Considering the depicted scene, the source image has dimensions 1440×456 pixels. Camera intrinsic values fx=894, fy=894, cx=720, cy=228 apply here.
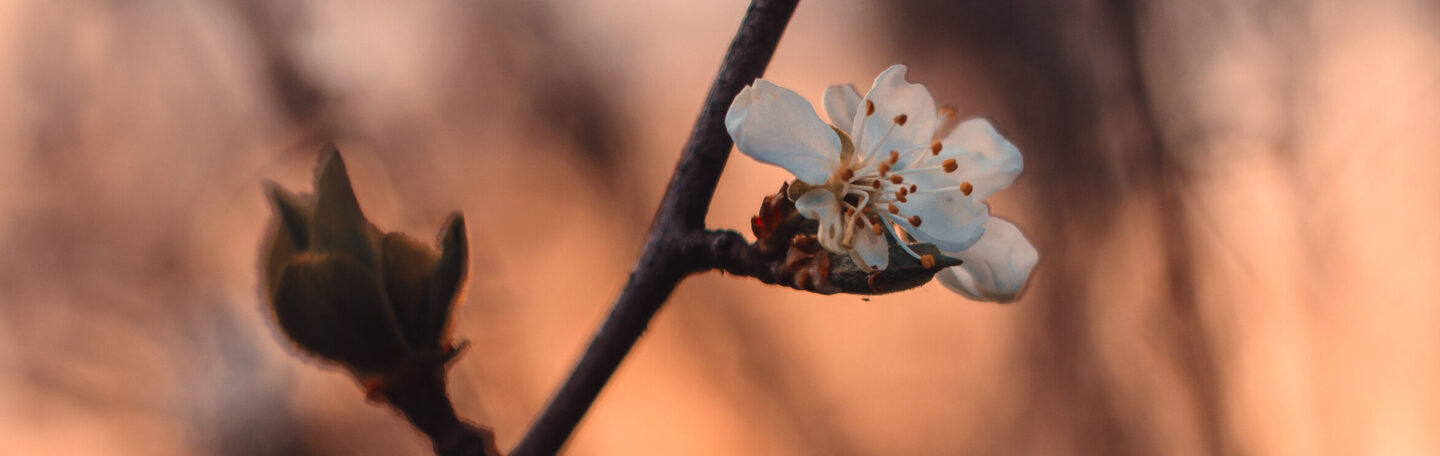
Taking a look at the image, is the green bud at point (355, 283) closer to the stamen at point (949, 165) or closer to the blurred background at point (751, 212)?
the stamen at point (949, 165)

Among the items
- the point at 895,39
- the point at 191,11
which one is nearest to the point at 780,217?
the point at 895,39

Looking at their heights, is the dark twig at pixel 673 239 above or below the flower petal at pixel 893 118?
below

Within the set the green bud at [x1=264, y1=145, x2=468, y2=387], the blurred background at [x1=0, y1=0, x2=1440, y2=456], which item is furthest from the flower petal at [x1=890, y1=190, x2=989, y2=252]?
the blurred background at [x1=0, y1=0, x2=1440, y2=456]

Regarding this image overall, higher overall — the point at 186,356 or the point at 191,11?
the point at 191,11

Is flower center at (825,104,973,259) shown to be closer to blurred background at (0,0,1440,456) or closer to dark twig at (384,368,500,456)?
dark twig at (384,368,500,456)

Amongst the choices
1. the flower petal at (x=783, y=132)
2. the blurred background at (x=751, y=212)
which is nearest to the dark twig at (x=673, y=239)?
the flower petal at (x=783, y=132)

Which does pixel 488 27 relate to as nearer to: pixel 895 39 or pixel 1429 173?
pixel 895 39

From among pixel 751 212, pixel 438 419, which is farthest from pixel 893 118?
pixel 751 212
